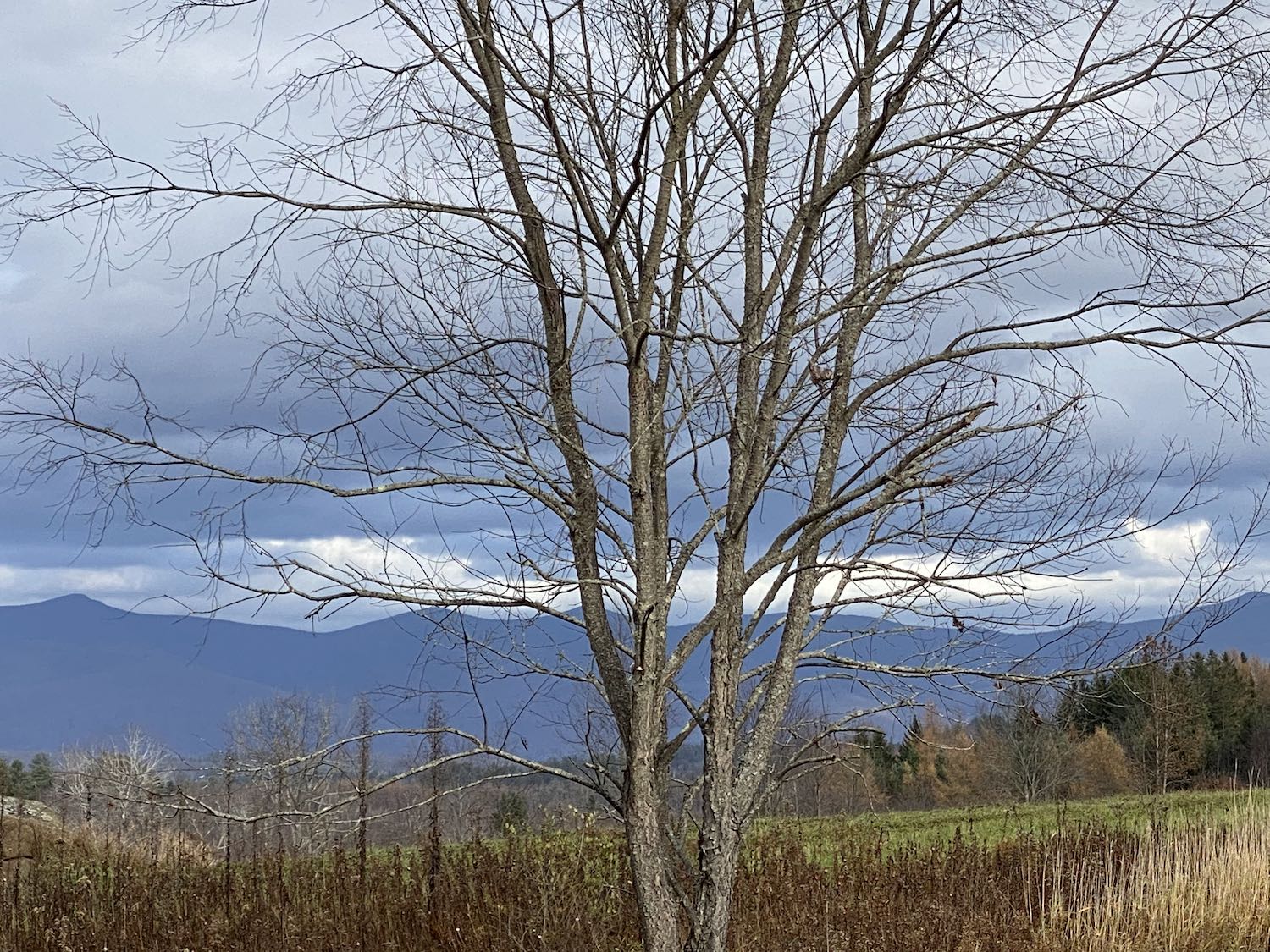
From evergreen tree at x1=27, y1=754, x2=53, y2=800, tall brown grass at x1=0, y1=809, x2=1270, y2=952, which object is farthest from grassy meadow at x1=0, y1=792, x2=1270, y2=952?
evergreen tree at x1=27, y1=754, x2=53, y2=800

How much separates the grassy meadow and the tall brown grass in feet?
0.06

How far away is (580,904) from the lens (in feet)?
19.7

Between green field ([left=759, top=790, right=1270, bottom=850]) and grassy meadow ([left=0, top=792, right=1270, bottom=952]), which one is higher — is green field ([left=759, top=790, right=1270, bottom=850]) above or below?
below

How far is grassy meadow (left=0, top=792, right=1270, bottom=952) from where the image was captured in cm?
587

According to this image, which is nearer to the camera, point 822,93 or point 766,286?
point 766,286

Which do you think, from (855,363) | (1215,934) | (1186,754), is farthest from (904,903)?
(1186,754)

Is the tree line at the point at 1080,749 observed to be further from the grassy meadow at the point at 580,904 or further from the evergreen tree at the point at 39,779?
the evergreen tree at the point at 39,779

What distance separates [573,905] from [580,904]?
0.26m

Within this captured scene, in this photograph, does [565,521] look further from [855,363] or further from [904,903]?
[904,903]

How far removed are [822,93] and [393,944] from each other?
15.4ft

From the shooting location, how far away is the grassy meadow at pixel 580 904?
5867 mm

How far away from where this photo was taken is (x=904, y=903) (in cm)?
711

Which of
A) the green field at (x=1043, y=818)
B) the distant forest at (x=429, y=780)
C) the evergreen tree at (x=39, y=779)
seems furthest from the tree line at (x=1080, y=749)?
the evergreen tree at (x=39, y=779)

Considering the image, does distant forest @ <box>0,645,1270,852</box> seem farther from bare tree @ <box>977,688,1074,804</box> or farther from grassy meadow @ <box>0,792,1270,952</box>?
bare tree @ <box>977,688,1074,804</box>
